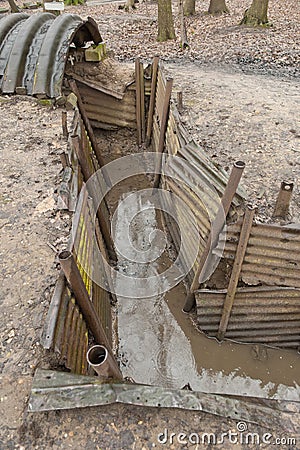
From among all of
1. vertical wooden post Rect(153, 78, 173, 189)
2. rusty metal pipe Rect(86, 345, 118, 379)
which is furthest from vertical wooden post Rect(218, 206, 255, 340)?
vertical wooden post Rect(153, 78, 173, 189)

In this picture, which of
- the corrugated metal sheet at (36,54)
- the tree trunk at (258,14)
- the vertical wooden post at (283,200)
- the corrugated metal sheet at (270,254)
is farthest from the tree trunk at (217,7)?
the corrugated metal sheet at (270,254)

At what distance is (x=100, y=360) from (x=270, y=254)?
8.78ft

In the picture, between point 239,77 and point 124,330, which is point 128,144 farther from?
point 124,330

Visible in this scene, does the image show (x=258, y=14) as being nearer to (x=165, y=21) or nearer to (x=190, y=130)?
(x=165, y=21)

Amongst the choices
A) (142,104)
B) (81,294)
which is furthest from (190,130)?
(81,294)

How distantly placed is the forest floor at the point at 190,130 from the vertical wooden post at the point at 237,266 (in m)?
0.92

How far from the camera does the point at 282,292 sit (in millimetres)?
4867

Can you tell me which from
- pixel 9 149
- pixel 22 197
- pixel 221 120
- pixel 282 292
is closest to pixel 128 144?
pixel 221 120

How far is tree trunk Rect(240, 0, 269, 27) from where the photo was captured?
46.5ft

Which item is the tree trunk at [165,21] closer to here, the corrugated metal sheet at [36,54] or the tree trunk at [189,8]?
the tree trunk at [189,8]

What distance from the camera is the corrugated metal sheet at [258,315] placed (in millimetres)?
4930

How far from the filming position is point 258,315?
205 inches

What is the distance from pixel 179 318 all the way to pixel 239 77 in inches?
307

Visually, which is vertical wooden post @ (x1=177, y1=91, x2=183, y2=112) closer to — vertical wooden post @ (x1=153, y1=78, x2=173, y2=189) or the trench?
vertical wooden post @ (x1=153, y1=78, x2=173, y2=189)
